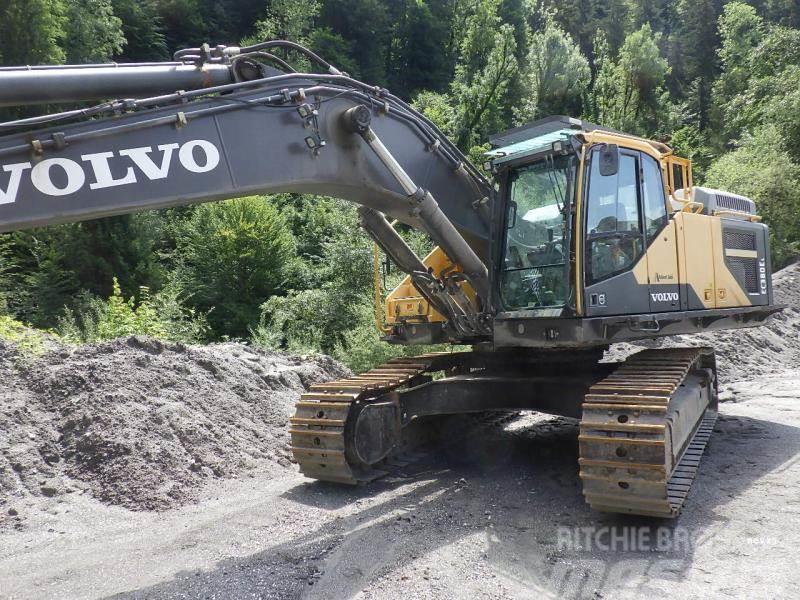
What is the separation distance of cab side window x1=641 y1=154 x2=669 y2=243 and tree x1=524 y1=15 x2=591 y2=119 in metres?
27.3

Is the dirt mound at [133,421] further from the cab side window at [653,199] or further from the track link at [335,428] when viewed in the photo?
the cab side window at [653,199]

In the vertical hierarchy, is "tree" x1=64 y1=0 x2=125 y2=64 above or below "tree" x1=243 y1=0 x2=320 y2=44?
below

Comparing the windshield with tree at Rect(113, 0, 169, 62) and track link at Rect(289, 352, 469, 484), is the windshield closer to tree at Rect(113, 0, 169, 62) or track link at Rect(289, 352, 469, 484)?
track link at Rect(289, 352, 469, 484)

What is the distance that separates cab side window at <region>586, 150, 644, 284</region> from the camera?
5.38 meters

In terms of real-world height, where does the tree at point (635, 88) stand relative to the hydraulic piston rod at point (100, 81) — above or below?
above

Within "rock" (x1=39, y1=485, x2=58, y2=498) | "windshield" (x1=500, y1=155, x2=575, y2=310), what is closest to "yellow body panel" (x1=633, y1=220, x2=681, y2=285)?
"windshield" (x1=500, y1=155, x2=575, y2=310)

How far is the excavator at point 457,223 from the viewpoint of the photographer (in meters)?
3.54

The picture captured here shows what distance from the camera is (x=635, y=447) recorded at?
454 cm

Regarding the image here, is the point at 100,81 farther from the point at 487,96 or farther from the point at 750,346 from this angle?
the point at 487,96

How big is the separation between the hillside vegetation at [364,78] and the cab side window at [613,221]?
3.74ft

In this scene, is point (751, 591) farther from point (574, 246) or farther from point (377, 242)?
point (377, 242)

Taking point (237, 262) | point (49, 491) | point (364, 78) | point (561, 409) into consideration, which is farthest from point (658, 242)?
point (364, 78)

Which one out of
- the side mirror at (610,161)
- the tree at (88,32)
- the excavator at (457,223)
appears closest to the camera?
the excavator at (457,223)

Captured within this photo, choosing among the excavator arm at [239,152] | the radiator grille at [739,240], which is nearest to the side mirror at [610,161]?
the excavator arm at [239,152]
